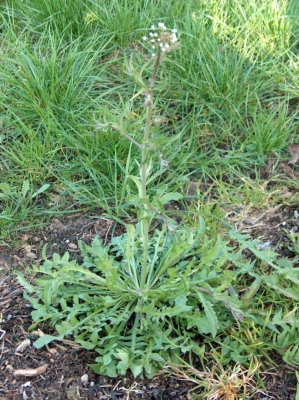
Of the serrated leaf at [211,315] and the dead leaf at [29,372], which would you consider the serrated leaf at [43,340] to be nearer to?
the dead leaf at [29,372]

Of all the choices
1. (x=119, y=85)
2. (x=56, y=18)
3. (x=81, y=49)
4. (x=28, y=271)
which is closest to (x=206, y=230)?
(x=28, y=271)

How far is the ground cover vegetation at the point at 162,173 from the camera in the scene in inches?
84.6

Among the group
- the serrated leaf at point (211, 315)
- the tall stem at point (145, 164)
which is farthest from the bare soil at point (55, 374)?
the tall stem at point (145, 164)

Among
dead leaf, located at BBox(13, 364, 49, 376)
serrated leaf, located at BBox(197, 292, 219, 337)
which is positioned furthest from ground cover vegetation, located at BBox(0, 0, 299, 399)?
dead leaf, located at BBox(13, 364, 49, 376)

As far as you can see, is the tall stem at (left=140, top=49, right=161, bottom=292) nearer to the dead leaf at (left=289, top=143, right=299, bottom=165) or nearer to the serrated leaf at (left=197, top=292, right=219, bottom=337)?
the serrated leaf at (left=197, top=292, right=219, bottom=337)

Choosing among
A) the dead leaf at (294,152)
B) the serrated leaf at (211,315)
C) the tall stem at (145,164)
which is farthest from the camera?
the dead leaf at (294,152)

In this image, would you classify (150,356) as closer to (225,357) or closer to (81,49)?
(225,357)

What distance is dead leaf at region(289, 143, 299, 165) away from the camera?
291cm

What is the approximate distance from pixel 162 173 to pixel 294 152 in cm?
68

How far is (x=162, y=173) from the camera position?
2877 mm

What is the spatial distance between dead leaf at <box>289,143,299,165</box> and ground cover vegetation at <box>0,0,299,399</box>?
0.10ft

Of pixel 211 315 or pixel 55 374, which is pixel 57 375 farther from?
pixel 211 315

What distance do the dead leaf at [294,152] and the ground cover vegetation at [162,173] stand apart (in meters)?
0.03

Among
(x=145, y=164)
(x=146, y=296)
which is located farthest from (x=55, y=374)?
(x=145, y=164)
